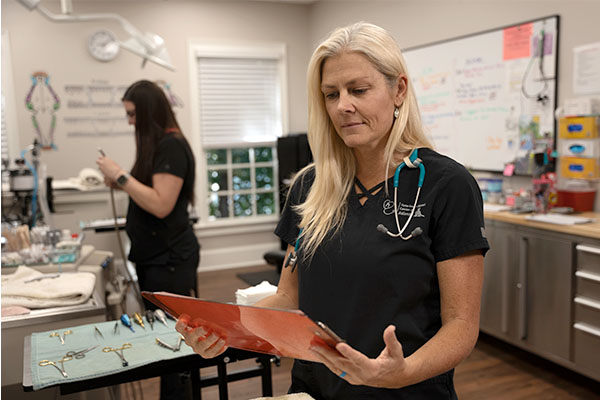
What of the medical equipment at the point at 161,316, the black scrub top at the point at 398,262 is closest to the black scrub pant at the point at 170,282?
the medical equipment at the point at 161,316

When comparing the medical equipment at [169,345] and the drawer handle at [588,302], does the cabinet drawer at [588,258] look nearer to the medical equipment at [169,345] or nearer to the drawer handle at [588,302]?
the drawer handle at [588,302]

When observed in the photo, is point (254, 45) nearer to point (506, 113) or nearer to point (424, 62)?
point (424, 62)

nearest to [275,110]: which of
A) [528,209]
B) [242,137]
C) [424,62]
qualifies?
[242,137]

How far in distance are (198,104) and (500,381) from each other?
3872 mm

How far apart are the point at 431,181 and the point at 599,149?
2.49 metres

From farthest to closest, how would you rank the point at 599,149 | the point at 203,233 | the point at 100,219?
1. the point at 203,233
2. the point at 100,219
3. the point at 599,149

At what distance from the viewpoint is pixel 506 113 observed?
3.71 metres

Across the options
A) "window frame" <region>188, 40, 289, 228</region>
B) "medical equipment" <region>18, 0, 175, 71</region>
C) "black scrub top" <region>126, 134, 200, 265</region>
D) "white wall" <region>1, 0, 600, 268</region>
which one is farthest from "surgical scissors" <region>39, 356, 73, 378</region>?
"window frame" <region>188, 40, 289, 228</region>

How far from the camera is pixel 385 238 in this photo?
1.13 metres

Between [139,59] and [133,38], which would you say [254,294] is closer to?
[133,38]

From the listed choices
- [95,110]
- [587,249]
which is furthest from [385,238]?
[95,110]

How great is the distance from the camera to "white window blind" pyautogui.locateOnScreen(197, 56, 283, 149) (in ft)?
18.4

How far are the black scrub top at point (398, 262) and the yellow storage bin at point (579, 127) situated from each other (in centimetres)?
237

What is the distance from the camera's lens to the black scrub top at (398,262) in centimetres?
110
